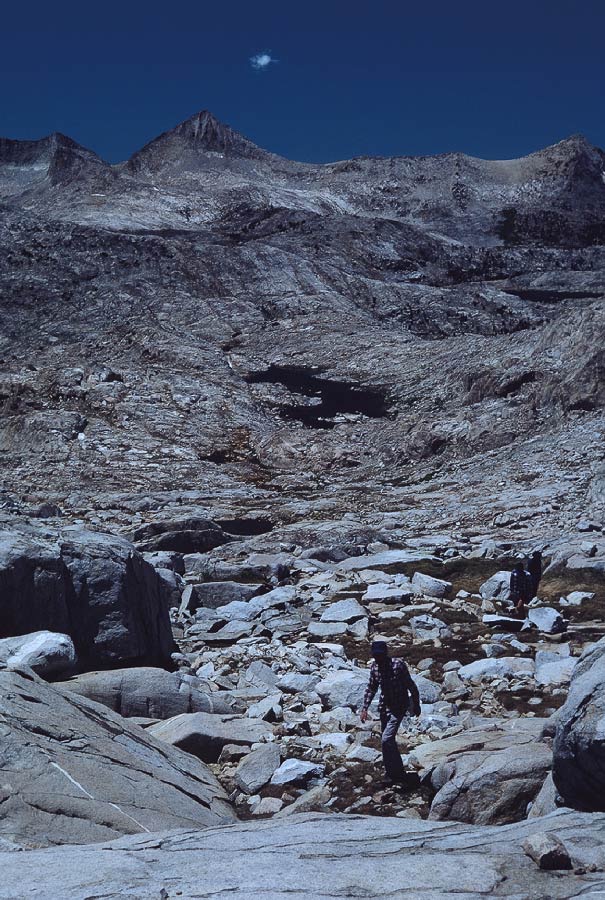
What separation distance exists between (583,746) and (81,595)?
8135mm

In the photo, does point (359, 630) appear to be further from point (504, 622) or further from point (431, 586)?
point (431, 586)

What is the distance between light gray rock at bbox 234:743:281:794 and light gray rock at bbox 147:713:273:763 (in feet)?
1.50

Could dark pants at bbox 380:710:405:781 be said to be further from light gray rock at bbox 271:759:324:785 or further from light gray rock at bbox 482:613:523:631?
light gray rock at bbox 482:613:523:631

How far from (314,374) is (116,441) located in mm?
14528

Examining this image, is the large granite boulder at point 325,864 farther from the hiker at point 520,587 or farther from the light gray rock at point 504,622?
the hiker at point 520,587

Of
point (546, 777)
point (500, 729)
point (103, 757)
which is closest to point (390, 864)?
point (546, 777)

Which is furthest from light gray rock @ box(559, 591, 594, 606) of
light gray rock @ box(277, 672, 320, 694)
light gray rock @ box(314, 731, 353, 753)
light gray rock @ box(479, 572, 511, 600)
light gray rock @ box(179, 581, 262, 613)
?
light gray rock @ box(314, 731, 353, 753)

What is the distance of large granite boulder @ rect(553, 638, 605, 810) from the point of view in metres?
5.46

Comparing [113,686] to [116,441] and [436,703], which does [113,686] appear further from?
[116,441]

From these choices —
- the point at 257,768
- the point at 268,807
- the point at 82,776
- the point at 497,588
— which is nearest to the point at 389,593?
the point at 497,588

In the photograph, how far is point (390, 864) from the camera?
4.82 meters

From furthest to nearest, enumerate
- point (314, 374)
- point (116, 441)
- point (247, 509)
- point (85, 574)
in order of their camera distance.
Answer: point (314, 374) < point (116, 441) < point (247, 509) < point (85, 574)

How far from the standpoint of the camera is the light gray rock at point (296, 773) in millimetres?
8359

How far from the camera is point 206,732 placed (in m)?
9.16
